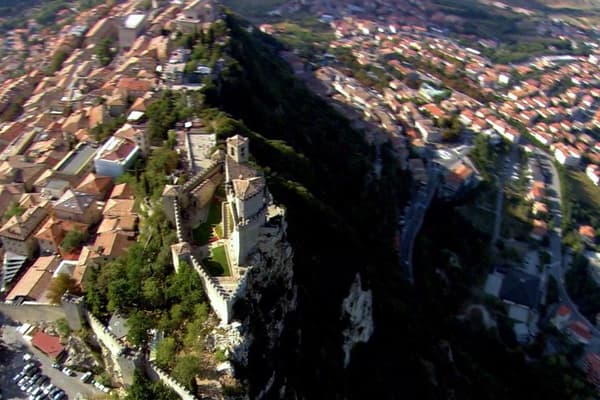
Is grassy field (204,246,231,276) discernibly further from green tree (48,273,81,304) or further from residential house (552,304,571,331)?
residential house (552,304,571,331)

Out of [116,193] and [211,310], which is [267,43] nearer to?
[116,193]

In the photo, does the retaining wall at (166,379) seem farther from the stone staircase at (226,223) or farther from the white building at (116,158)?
the white building at (116,158)

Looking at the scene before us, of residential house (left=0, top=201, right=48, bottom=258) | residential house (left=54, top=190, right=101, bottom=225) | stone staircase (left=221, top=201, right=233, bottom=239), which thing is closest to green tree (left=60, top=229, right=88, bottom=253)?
residential house (left=54, top=190, right=101, bottom=225)

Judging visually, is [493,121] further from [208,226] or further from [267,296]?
[267,296]

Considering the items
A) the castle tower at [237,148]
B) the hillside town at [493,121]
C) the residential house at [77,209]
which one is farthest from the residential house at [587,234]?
the residential house at [77,209]

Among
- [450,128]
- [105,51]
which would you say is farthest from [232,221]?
[450,128]

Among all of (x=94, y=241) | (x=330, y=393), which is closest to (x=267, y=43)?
(x=94, y=241)
